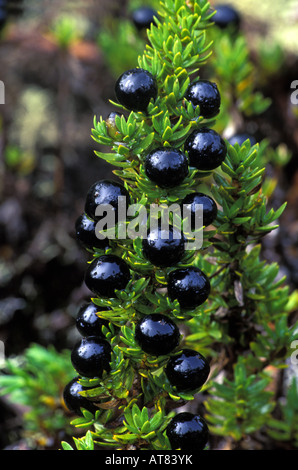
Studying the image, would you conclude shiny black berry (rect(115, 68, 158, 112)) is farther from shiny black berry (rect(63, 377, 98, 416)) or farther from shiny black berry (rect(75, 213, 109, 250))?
shiny black berry (rect(63, 377, 98, 416))

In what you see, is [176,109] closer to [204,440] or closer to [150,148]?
[150,148]

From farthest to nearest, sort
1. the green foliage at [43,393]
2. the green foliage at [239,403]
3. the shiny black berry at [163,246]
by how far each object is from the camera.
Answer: the green foliage at [43,393] < the green foliage at [239,403] < the shiny black berry at [163,246]

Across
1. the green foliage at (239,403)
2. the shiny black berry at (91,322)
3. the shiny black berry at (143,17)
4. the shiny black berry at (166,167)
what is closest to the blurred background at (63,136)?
the shiny black berry at (143,17)

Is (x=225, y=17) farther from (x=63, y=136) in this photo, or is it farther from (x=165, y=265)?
(x=165, y=265)

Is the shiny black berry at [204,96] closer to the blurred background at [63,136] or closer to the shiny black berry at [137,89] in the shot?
the shiny black berry at [137,89]

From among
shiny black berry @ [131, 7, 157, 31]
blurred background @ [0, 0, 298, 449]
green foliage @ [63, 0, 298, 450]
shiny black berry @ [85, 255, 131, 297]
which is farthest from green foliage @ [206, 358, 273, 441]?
shiny black berry @ [131, 7, 157, 31]
